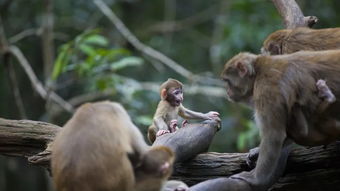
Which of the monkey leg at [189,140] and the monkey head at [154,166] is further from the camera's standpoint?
the monkey leg at [189,140]

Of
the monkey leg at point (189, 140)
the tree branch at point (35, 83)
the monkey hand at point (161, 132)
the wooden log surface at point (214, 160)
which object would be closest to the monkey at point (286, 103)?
the wooden log surface at point (214, 160)

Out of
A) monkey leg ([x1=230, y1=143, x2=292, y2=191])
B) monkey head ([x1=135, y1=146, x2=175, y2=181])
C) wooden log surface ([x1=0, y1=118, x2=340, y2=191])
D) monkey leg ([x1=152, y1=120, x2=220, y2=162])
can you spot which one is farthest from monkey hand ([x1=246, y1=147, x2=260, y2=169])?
monkey head ([x1=135, y1=146, x2=175, y2=181])

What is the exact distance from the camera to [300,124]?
17.2ft

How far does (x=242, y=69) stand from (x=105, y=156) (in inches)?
64.7

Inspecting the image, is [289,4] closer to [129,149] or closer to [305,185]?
[305,185]

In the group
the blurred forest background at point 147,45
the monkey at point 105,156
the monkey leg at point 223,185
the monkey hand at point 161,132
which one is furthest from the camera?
the blurred forest background at point 147,45

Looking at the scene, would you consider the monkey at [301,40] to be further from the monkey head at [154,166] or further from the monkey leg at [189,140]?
the monkey head at [154,166]

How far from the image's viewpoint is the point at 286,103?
16.8ft

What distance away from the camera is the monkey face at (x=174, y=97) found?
20.4 feet

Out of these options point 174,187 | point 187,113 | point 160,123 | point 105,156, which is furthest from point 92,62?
point 105,156

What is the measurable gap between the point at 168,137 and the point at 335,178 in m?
1.40

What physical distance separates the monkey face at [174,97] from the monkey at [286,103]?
982mm

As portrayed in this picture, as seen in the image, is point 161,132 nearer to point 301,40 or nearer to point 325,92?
point 325,92

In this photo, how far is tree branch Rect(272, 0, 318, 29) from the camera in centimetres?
693
